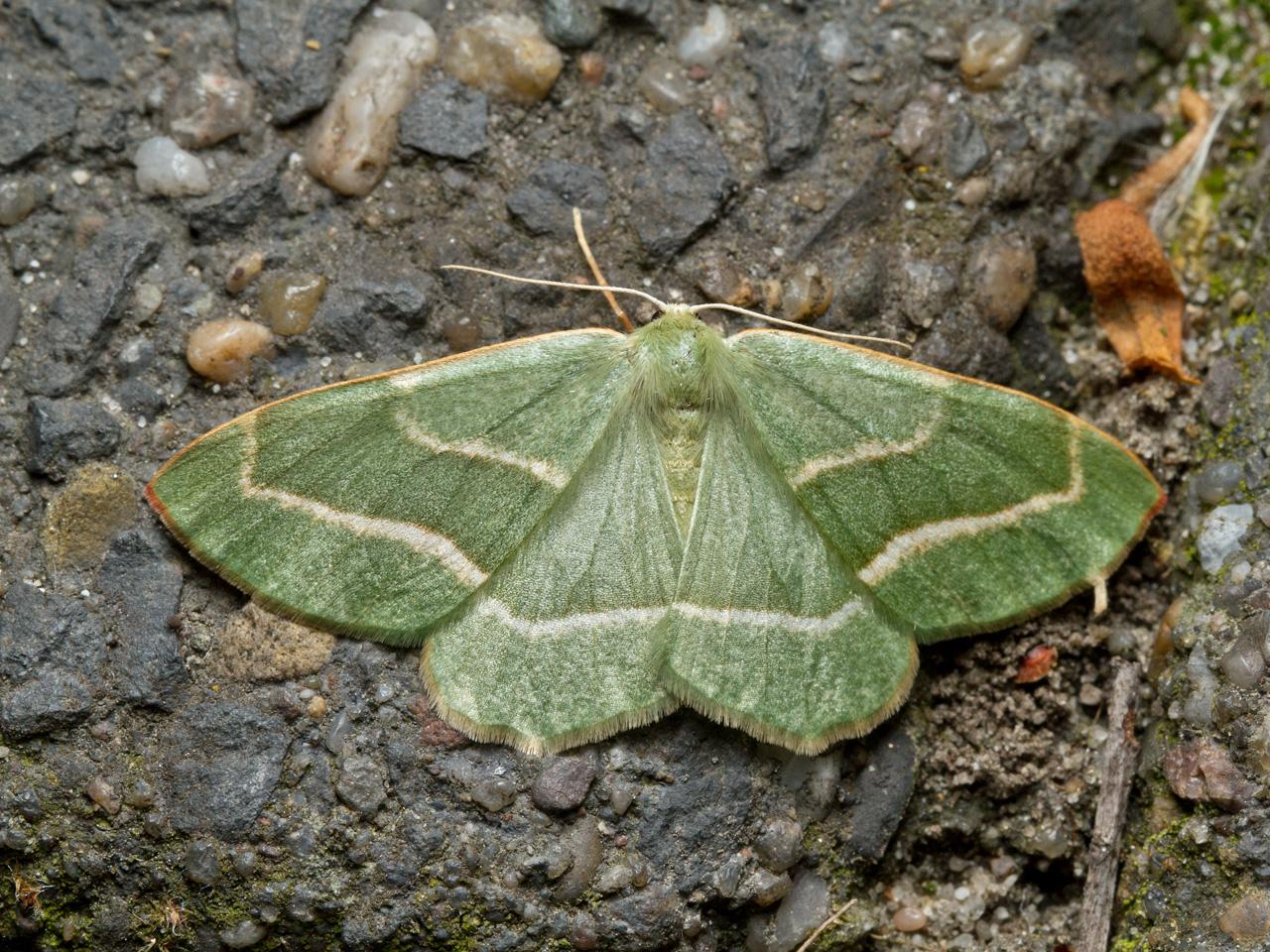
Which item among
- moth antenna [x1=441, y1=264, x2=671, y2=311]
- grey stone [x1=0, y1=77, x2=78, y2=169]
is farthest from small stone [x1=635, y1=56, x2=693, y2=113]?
grey stone [x1=0, y1=77, x2=78, y2=169]

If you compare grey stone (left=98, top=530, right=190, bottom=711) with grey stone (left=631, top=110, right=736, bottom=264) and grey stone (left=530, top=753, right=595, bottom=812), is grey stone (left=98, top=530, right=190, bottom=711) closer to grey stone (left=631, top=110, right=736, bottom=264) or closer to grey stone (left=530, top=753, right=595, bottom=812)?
grey stone (left=530, top=753, right=595, bottom=812)

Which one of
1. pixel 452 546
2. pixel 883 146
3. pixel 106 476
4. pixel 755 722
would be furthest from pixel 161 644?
pixel 883 146

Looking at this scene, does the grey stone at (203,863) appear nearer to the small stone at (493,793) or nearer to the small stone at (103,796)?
the small stone at (103,796)

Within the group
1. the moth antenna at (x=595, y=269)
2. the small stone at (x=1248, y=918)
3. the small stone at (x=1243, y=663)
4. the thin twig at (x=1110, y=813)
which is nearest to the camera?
the small stone at (x=1248, y=918)

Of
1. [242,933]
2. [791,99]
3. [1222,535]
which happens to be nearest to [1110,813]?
[1222,535]

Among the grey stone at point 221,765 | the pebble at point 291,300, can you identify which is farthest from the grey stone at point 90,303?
the grey stone at point 221,765

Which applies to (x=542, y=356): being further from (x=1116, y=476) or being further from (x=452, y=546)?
(x=1116, y=476)
